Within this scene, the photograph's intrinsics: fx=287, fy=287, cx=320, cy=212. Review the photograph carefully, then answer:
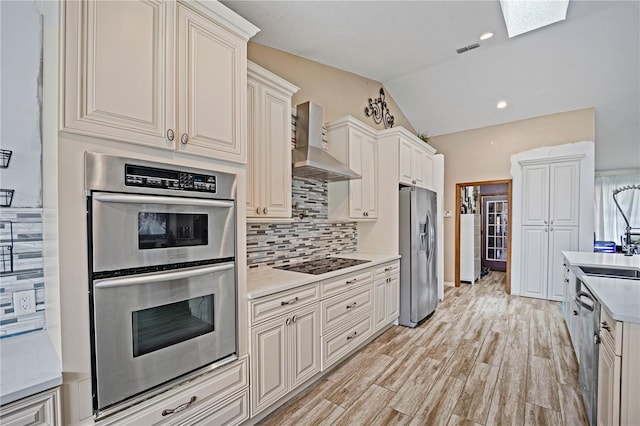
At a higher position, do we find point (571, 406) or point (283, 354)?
point (283, 354)

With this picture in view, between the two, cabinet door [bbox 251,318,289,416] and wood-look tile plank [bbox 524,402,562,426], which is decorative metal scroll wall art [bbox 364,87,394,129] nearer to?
cabinet door [bbox 251,318,289,416]

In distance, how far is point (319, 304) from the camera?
226 cm

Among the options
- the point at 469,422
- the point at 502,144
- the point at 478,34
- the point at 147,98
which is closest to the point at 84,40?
the point at 147,98

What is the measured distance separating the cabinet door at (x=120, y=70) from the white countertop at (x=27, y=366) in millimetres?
860

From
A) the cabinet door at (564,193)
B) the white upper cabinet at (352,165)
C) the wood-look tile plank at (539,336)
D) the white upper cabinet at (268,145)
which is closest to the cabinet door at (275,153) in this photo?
the white upper cabinet at (268,145)

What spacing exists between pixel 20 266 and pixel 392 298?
3122mm

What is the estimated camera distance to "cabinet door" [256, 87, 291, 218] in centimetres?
219

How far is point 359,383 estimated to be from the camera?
2.31 metres

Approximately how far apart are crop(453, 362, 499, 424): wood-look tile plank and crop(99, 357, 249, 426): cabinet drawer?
151 centimetres

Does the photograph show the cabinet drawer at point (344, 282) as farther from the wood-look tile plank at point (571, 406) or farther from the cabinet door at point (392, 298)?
the wood-look tile plank at point (571, 406)

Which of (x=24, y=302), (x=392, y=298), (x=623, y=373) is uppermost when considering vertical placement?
(x=24, y=302)

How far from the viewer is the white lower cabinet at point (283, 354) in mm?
1770

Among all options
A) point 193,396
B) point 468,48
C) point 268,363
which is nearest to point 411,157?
point 468,48

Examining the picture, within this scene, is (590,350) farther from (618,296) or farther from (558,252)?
(558,252)
